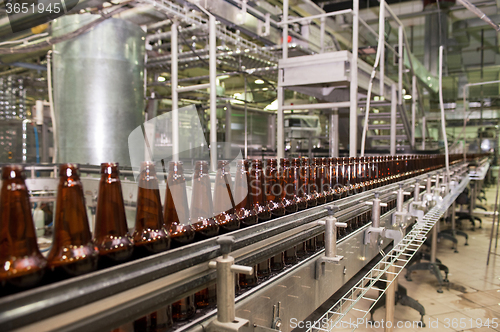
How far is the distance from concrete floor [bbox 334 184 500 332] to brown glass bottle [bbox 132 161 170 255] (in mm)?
2015

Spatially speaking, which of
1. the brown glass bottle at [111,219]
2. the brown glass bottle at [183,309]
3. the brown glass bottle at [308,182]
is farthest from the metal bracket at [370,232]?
→ the brown glass bottle at [111,219]

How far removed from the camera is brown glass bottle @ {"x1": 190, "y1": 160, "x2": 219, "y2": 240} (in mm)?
661

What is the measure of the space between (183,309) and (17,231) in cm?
34

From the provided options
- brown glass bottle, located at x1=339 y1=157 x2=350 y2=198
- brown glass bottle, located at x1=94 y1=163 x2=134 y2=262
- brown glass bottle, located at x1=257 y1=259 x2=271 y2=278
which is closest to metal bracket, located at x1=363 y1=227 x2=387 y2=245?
brown glass bottle, located at x1=339 y1=157 x2=350 y2=198

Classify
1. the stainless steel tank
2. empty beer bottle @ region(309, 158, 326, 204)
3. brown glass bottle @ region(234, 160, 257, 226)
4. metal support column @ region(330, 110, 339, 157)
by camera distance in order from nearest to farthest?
brown glass bottle @ region(234, 160, 257, 226)
empty beer bottle @ region(309, 158, 326, 204)
the stainless steel tank
metal support column @ region(330, 110, 339, 157)

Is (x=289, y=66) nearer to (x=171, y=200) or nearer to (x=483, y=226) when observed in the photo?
(x=171, y=200)

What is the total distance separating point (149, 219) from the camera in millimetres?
562

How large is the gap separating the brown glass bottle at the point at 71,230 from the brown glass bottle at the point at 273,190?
0.51m

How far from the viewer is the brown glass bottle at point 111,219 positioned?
1.62 ft

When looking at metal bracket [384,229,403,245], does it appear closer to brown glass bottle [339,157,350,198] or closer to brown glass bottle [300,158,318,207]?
brown glass bottle [339,157,350,198]

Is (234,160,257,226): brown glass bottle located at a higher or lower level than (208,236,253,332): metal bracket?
higher

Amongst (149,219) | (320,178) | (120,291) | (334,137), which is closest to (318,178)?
(320,178)

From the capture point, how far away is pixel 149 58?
3844 mm

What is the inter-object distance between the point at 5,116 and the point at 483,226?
726 centimetres
